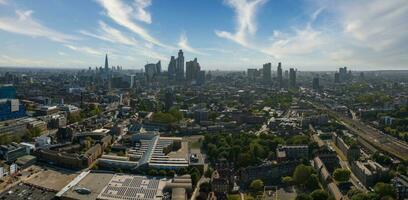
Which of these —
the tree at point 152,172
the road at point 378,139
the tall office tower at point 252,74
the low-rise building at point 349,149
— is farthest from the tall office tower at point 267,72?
the tree at point 152,172

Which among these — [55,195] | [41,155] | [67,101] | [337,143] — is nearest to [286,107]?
[337,143]

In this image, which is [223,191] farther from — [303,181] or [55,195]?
[55,195]

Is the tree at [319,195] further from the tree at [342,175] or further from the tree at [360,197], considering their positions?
the tree at [342,175]

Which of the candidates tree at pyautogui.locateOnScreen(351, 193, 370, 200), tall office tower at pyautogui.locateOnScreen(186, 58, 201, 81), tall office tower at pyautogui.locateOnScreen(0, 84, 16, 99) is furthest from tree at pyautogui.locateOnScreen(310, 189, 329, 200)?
tall office tower at pyautogui.locateOnScreen(186, 58, 201, 81)

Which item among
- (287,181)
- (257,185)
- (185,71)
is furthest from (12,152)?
(185,71)

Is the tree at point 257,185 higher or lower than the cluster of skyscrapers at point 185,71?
lower
